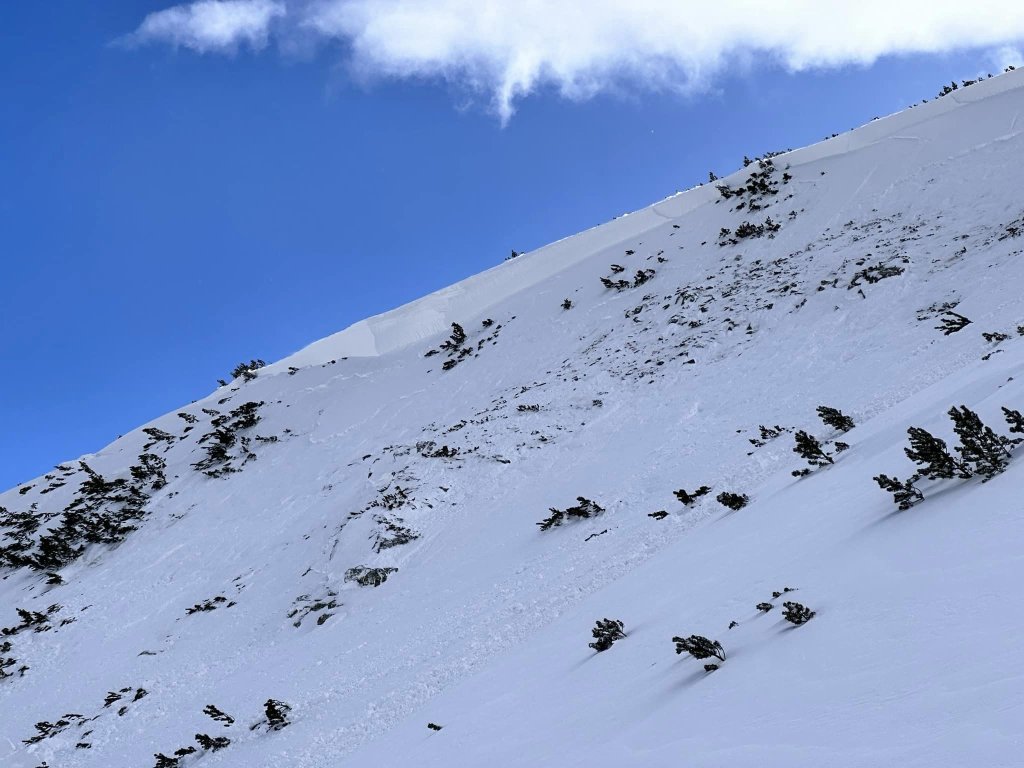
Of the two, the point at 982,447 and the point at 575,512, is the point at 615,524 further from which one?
the point at 982,447

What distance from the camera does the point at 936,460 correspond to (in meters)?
5.16

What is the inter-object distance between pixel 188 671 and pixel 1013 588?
1344cm

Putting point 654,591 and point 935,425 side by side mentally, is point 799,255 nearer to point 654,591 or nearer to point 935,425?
point 935,425

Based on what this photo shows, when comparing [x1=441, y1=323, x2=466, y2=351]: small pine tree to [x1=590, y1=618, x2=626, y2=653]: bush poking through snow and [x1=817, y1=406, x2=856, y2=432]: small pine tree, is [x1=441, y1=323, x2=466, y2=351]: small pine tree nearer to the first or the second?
[x1=817, y1=406, x2=856, y2=432]: small pine tree

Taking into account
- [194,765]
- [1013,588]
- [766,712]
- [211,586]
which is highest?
[211,586]

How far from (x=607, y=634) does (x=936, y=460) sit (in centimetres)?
315

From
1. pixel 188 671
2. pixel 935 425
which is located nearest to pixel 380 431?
pixel 188 671

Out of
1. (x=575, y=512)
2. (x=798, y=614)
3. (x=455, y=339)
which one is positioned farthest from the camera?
(x=455, y=339)

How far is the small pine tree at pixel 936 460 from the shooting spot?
5.07 meters

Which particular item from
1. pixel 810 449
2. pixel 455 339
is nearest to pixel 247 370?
Answer: pixel 455 339

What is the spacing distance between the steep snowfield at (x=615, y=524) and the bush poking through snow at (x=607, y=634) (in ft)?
1.10

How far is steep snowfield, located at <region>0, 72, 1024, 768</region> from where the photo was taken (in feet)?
11.4

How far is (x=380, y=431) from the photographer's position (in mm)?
→ 20766

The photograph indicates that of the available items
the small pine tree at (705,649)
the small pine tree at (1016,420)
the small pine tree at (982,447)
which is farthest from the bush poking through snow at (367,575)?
the small pine tree at (1016,420)
